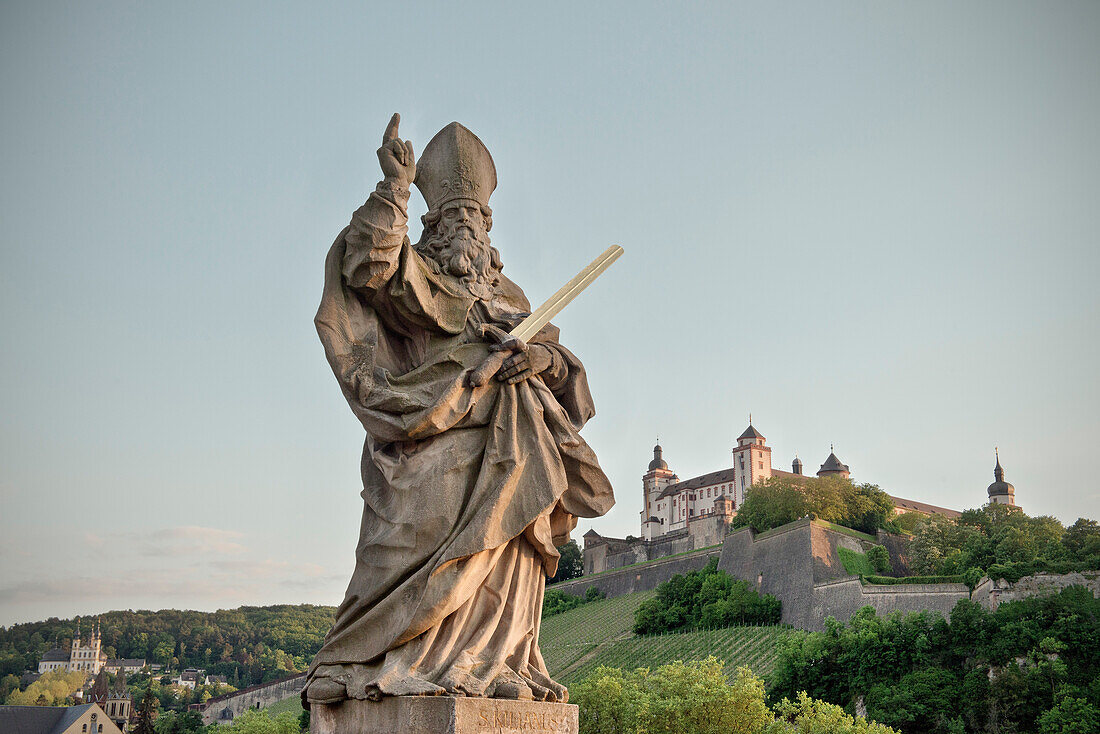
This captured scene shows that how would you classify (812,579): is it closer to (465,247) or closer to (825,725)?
(825,725)

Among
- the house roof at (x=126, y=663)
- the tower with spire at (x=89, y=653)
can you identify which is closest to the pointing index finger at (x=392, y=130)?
the house roof at (x=126, y=663)

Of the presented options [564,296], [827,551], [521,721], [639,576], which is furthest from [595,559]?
[521,721]

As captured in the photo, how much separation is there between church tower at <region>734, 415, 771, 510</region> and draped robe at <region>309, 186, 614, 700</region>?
97.8m

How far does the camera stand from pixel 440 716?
4801 mm

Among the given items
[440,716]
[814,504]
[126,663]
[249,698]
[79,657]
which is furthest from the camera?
[79,657]

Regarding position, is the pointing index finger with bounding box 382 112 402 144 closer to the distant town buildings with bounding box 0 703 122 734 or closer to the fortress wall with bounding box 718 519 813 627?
the fortress wall with bounding box 718 519 813 627

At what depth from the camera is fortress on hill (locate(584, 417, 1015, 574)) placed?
8769 cm

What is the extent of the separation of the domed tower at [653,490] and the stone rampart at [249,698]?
40.9 m

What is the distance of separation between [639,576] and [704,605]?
50.0ft

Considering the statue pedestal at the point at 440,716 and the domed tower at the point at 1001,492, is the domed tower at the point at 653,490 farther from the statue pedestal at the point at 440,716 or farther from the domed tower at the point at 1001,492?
the statue pedestal at the point at 440,716

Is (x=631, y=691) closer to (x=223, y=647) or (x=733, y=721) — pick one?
(x=733, y=721)

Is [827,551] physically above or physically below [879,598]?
above

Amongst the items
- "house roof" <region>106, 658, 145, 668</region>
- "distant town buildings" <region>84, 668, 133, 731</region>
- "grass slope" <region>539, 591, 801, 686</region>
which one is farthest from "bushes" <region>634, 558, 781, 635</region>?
"house roof" <region>106, 658, 145, 668</region>

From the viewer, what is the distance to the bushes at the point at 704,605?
61.9 meters
